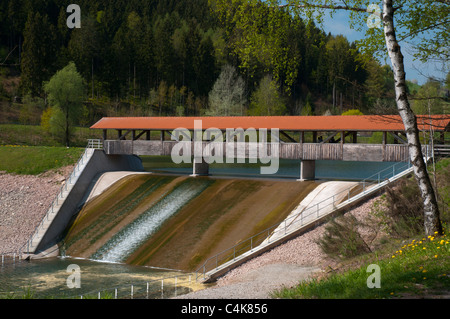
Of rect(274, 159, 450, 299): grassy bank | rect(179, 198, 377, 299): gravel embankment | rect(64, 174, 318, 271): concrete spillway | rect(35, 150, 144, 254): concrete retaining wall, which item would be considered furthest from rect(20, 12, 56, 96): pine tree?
rect(274, 159, 450, 299): grassy bank

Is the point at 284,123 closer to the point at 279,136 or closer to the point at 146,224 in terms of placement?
the point at 279,136

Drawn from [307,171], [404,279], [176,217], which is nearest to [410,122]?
[404,279]

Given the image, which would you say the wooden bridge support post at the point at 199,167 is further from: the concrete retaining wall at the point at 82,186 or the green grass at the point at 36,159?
the green grass at the point at 36,159

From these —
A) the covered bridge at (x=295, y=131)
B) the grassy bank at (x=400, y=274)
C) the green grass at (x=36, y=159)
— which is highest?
the covered bridge at (x=295, y=131)

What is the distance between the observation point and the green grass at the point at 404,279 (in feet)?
34.3

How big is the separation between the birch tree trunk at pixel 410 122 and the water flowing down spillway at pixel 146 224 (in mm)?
17742

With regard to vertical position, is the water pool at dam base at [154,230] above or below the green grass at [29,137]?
below

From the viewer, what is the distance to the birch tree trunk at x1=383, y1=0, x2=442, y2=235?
14086 mm

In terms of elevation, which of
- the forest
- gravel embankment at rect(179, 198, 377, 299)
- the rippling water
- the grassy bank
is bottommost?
the rippling water

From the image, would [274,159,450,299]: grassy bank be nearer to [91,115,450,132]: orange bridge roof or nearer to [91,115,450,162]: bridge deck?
[91,115,450,132]: orange bridge roof

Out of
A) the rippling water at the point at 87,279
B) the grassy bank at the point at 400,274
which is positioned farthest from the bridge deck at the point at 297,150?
the rippling water at the point at 87,279

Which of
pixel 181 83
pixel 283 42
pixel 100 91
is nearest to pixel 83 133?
pixel 100 91

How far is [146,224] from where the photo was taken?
97.7ft

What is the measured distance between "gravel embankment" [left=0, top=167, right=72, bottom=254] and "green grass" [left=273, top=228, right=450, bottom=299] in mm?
24283
